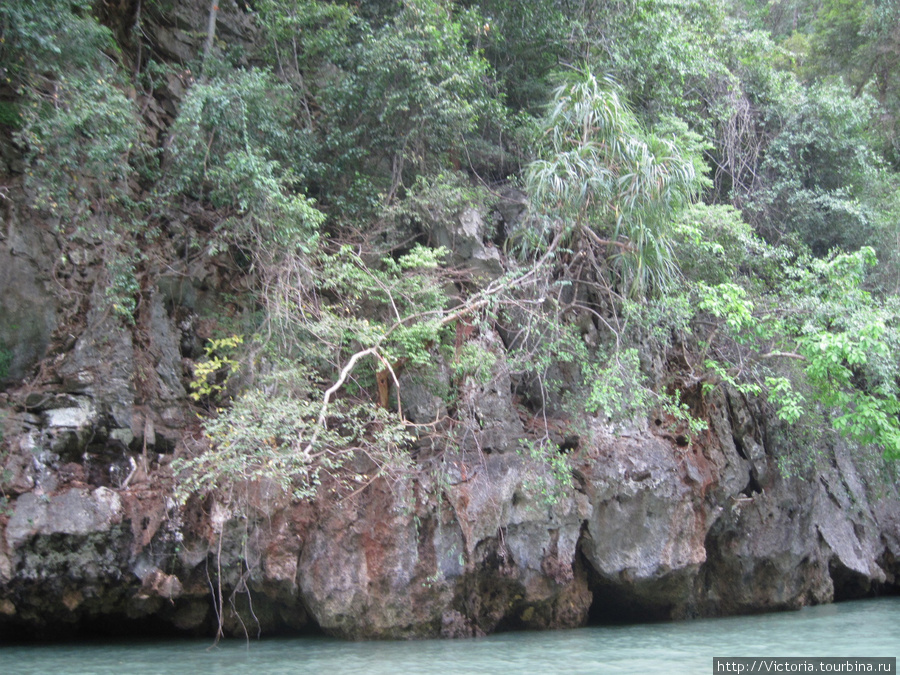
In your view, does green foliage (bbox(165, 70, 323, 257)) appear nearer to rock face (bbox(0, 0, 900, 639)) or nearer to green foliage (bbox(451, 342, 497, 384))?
rock face (bbox(0, 0, 900, 639))

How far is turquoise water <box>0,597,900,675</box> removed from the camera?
5.59 m

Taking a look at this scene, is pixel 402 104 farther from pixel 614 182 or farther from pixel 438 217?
pixel 614 182

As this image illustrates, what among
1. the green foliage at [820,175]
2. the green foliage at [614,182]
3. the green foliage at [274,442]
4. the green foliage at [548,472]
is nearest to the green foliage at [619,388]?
the green foliage at [548,472]

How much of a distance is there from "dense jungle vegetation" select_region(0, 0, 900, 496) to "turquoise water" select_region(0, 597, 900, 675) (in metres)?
1.54

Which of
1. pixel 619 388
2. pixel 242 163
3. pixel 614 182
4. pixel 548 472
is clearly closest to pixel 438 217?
pixel 614 182

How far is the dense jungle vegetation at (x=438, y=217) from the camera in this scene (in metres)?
6.97

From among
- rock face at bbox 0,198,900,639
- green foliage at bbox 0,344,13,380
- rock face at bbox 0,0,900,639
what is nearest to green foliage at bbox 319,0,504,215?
rock face at bbox 0,0,900,639

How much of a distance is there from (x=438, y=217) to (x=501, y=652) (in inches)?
192

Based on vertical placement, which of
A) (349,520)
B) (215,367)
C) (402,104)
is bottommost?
(349,520)

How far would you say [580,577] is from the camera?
8.10 m

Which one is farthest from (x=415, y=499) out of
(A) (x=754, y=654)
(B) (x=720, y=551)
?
(B) (x=720, y=551)

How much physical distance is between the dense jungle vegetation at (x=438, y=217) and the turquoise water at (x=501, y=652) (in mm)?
1538

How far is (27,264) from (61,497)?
8.63 ft

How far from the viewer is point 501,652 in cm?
636
